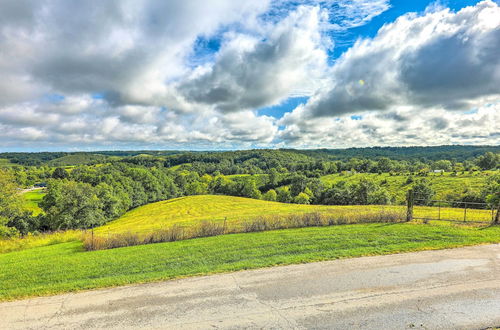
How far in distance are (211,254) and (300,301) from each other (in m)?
5.91

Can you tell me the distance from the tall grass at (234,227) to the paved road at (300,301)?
7.13m

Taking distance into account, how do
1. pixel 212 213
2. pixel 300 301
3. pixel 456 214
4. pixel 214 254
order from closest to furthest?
pixel 300 301 < pixel 214 254 < pixel 456 214 < pixel 212 213

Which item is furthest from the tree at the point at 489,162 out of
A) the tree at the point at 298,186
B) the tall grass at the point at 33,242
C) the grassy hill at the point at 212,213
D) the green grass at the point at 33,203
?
the green grass at the point at 33,203

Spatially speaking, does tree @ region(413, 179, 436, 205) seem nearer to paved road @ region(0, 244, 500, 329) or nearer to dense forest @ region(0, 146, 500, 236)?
dense forest @ region(0, 146, 500, 236)

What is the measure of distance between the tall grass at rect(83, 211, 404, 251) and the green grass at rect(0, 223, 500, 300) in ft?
3.54

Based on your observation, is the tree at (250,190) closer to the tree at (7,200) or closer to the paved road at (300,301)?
the tree at (7,200)

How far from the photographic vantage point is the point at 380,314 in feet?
22.7

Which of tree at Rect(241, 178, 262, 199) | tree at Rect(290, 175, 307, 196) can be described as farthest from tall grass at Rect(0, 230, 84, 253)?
tree at Rect(290, 175, 307, 196)

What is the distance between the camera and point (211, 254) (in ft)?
41.0

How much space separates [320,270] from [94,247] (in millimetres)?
13584

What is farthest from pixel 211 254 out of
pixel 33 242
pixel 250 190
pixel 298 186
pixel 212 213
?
pixel 298 186

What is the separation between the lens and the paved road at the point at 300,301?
6.77 metres

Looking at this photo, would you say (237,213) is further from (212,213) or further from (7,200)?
(7,200)

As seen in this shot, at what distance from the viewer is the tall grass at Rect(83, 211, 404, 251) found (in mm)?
15805
